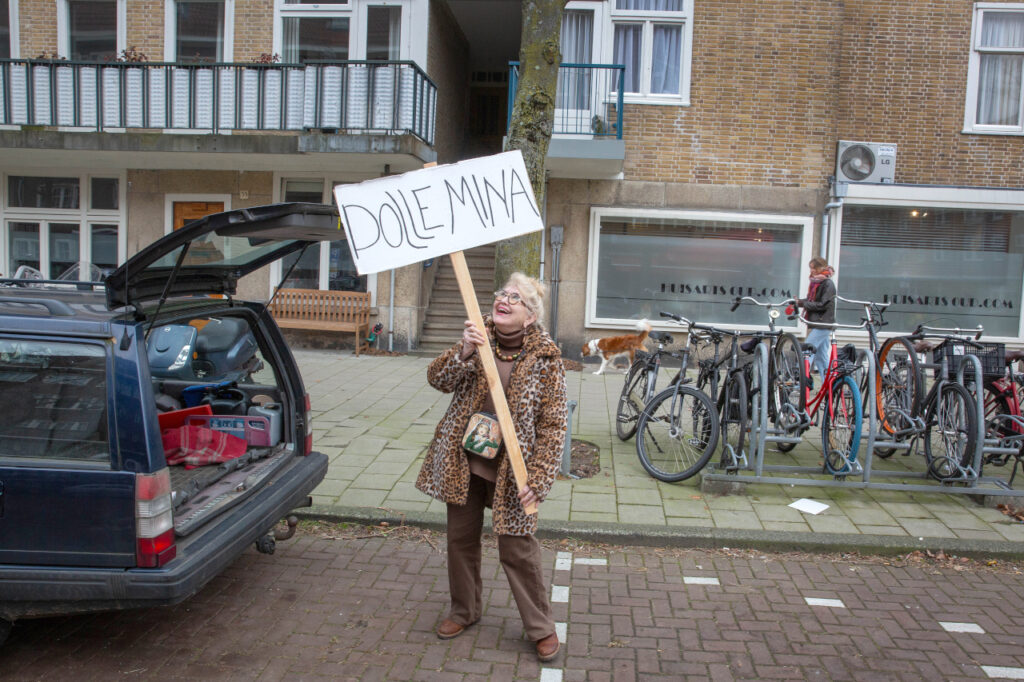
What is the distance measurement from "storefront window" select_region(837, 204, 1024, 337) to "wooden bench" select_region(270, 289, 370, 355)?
26.4 ft

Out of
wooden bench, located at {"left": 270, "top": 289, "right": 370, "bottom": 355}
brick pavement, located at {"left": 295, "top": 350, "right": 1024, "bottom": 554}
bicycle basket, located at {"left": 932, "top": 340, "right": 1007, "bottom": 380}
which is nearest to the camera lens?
brick pavement, located at {"left": 295, "top": 350, "right": 1024, "bottom": 554}

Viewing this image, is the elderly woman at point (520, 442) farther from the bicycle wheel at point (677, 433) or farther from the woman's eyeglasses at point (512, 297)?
the bicycle wheel at point (677, 433)

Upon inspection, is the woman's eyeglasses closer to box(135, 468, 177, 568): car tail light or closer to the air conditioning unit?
box(135, 468, 177, 568): car tail light

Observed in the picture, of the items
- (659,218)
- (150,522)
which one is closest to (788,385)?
(150,522)

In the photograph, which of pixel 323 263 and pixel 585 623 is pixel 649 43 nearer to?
pixel 323 263

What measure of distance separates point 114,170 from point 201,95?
261 cm

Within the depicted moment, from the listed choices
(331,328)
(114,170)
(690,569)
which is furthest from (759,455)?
(114,170)

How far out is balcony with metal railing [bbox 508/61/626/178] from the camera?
1162 cm

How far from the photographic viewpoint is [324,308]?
41.6 ft

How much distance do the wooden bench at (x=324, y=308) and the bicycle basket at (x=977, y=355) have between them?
9.01 metres

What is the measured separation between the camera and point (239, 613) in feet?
12.5

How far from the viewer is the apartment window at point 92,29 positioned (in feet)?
42.3

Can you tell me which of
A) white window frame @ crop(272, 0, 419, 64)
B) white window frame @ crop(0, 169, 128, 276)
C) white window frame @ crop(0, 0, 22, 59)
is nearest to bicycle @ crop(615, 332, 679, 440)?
white window frame @ crop(272, 0, 419, 64)

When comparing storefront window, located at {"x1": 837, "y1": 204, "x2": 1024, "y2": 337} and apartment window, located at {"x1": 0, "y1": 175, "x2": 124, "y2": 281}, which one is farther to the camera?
apartment window, located at {"x1": 0, "y1": 175, "x2": 124, "y2": 281}
